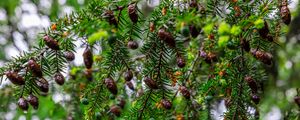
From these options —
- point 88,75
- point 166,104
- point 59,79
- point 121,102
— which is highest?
point 88,75

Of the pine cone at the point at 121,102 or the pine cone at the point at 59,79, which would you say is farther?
the pine cone at the point at 121,102

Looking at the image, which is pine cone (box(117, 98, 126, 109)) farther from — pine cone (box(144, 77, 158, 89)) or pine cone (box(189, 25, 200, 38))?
pine cone (box(189, 25, 200, 38))

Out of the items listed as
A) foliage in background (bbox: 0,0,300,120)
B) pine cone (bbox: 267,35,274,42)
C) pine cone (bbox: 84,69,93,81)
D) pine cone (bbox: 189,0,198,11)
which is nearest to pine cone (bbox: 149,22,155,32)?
foliage in background (bbox: 0,0,300,120)

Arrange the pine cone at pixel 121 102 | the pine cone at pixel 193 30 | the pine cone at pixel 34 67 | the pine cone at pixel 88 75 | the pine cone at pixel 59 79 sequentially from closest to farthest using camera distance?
the pine cone at pixel 193 30, the pine cone at pixel 34 67, the pine cone at pixel 59 79, the pine cone at pixel 121 102, the pine cone at pixel 88 75

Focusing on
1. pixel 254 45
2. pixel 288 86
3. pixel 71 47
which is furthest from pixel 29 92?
pixel 288 86

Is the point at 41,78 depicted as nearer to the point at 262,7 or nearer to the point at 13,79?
the point at 13,79

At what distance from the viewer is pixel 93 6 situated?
129 centimetres

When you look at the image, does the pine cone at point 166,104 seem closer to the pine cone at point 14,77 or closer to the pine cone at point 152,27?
the pine cone at point 152,27

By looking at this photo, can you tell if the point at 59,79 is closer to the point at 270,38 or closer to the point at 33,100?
the point at 33,100

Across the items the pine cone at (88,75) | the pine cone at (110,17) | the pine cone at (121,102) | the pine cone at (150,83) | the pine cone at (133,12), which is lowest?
the pine cone at (150,83)

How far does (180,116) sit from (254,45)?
1.70ft

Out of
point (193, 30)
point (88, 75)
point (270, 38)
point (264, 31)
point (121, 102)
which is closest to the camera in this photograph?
point (193, 30)

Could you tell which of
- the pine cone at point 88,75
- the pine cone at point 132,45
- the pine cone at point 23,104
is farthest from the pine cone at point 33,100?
the pine cone at point 88,75

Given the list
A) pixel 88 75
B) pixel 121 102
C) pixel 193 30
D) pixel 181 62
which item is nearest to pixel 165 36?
pixel 193 30
